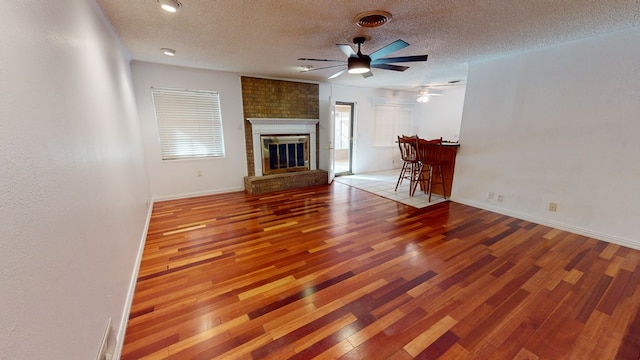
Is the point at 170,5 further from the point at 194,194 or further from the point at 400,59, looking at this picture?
the point at 194,194

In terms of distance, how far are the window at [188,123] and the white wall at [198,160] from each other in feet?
0.29

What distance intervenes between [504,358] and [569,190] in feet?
9.01

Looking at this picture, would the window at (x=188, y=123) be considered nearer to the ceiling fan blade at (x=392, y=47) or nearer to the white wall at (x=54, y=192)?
the white wall at (x=54, y=192)

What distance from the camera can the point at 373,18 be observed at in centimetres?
219

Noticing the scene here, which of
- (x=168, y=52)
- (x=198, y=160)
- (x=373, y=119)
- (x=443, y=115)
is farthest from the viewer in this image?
(x=443, y=115)

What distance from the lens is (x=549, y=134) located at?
3104 millimetres

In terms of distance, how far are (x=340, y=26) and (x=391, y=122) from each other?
15.5ft

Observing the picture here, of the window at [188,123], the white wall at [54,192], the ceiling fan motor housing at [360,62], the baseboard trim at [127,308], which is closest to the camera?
the white wall at [54,192]

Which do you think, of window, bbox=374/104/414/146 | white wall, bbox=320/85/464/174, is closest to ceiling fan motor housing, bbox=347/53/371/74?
white wall, bbox=320/85/464/174

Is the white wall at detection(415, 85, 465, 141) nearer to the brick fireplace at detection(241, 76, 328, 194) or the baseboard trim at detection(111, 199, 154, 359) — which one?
the brick fireplace at detection(241, 76, 328, 194)

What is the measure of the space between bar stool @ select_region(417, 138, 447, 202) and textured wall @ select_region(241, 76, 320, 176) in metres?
2.37

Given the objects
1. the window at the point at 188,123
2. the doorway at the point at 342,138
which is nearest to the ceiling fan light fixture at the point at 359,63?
the window at the point at 188,123

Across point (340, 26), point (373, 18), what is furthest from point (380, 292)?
point (340, 26)

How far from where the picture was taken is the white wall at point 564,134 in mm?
2598
